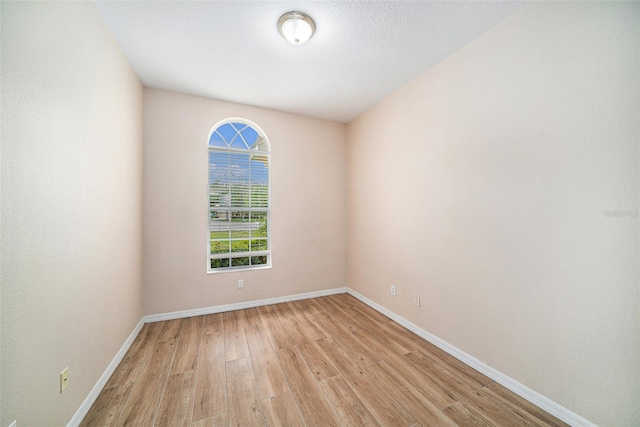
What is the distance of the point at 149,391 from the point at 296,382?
1.08 m

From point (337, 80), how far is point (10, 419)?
10.7 ft

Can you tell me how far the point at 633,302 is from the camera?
1.22 metres

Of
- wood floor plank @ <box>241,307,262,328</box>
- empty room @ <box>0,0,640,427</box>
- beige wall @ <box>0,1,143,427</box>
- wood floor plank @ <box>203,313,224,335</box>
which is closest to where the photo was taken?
beige wall @ <box>0,1,143,427</box>

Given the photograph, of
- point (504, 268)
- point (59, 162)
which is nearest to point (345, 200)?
point (504, 268)

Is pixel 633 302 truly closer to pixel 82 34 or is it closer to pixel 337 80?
pixel 337 80

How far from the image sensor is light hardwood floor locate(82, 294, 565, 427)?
147cm

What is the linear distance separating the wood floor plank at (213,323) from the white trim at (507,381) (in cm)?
211

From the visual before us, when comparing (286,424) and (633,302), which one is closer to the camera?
(633,302)

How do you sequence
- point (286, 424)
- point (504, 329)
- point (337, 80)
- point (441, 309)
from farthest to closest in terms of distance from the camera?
point (337, 80) → point (441, 309) → point (504, 329) → point (286, 424)

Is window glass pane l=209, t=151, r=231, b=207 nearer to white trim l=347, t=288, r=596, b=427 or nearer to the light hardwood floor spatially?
the light hardwood floor

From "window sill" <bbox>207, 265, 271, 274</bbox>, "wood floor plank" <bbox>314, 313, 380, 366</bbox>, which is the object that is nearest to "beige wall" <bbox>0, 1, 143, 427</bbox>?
"window sill" <bbox>207, 265, 271, 274</bbox>

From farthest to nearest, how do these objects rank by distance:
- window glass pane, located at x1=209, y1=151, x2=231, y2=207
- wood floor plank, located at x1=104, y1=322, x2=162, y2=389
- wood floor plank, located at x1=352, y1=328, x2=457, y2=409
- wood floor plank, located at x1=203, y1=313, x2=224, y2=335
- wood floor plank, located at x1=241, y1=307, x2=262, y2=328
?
window glass pane, located at x1=209, y1=151, x2=231, y2=207
wood floor plank, located at x1=241, y1=307, x2=262, y2=328
wood floor plank, located at x1=203, y1=313, x2=224, y2=335
wood floor plank, located at x1=104, y1=322, x2=162, y2=389
wood floor plank, located at x1=352, y1=328, x2=457, y2=409

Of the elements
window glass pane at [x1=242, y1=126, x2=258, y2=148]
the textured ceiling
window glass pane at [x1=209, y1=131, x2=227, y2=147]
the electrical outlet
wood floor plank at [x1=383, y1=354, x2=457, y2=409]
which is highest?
the textured ceiling

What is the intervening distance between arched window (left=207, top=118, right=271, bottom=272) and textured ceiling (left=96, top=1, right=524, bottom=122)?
0.57 metres
